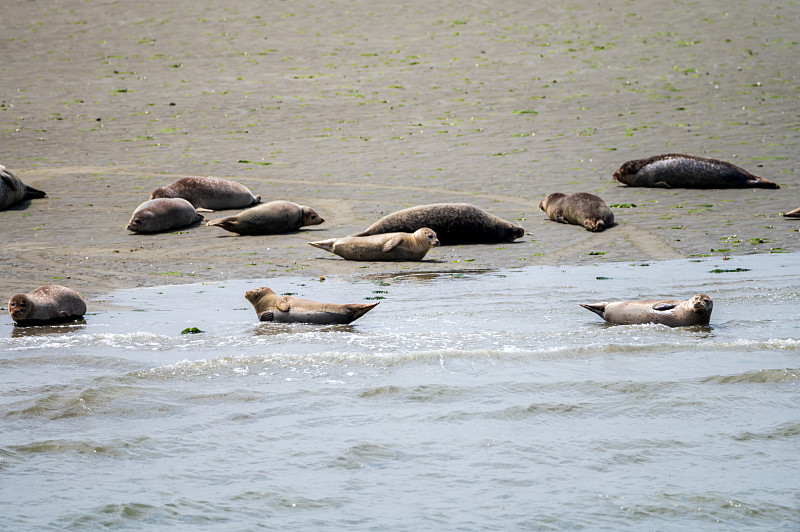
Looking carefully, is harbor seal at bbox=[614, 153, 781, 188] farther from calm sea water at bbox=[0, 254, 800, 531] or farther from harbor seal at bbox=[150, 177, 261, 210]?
calm sea water at bbox=[0, 254, 800, 531]

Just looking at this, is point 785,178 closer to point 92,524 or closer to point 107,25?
point 92,524

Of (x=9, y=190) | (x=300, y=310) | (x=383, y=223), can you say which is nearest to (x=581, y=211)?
(x=383, y=223)

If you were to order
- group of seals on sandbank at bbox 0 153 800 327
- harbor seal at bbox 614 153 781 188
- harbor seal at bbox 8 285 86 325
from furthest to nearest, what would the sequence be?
harbor seal at bbox 614 153 781 188
harbor seal at bbox 8 285 86 325
group of seals on sandbank at bbox 0 153 800 327

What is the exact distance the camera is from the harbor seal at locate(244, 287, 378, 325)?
273 inches

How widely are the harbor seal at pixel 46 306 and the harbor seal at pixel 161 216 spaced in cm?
469

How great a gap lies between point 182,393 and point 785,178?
11.7m

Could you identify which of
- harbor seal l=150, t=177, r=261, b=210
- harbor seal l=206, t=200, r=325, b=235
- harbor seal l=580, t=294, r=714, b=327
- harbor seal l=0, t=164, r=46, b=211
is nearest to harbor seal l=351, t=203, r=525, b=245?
harbor seal l=206, t=200, r=325, b=235

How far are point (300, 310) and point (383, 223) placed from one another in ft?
13.0

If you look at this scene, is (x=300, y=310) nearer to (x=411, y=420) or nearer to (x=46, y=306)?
(x=46, y=306)

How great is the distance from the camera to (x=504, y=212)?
13.1 metres

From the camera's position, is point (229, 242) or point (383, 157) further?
point (383, 157)

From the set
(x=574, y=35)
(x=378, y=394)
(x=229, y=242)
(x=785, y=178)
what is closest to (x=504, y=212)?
(x=229, y=242)

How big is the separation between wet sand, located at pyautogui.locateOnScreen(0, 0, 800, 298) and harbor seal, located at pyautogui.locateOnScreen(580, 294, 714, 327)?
9.86 ft

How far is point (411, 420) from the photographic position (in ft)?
15.8
